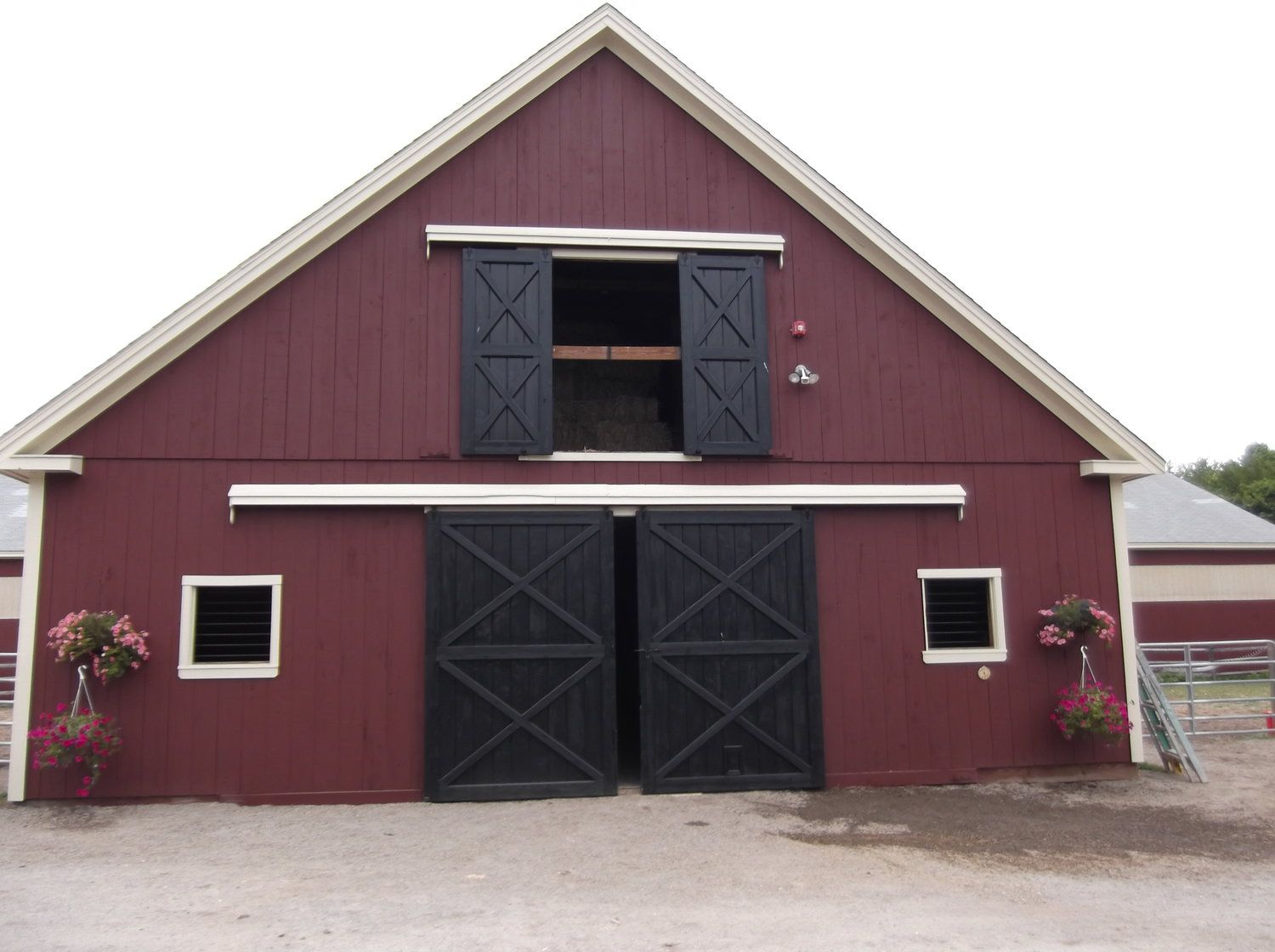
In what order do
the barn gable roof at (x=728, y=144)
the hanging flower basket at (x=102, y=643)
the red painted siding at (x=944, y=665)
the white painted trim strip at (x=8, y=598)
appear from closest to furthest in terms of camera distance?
the hanging flower basket at (x=102, y=643)
the barn gable roof at (x=728, y=144)
the red painted siding at (x=944, y=665)
the white painted trim strip at (x=8, y=598)

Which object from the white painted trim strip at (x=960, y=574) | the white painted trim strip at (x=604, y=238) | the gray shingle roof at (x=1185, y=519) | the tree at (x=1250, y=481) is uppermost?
the tree at (x=1250, y=481)

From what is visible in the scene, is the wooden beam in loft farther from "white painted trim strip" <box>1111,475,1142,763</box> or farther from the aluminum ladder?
the aluminum ladder

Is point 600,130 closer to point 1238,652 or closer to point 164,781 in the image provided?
point 164,781

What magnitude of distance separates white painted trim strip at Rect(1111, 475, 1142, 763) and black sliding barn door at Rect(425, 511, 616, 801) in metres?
4.71

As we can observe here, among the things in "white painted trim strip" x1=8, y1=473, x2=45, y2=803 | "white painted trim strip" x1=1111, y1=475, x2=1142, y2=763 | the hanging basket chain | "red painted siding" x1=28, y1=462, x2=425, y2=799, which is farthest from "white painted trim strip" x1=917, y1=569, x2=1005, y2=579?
"white painted trim strip" x1=8, y1=473, x2=45, y2=803

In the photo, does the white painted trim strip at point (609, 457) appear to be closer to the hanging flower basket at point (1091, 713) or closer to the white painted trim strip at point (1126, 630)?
the hanging flower basket at point (1091, 713)

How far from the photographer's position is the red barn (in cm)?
825

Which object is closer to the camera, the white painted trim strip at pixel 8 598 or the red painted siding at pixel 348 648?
the red painted siding at pixel 348 648

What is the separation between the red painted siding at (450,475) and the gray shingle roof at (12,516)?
9.64 metres

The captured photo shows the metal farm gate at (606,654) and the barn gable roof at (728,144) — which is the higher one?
the barn gable roof at (728,144)

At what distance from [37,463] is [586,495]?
172 inches

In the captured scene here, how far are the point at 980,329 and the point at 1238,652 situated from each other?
50.6 feet

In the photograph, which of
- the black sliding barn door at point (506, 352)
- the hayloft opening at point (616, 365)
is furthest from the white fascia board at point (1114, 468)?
the black sliding barn door at point (506, 352)

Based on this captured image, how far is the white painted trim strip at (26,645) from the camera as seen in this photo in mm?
7949
